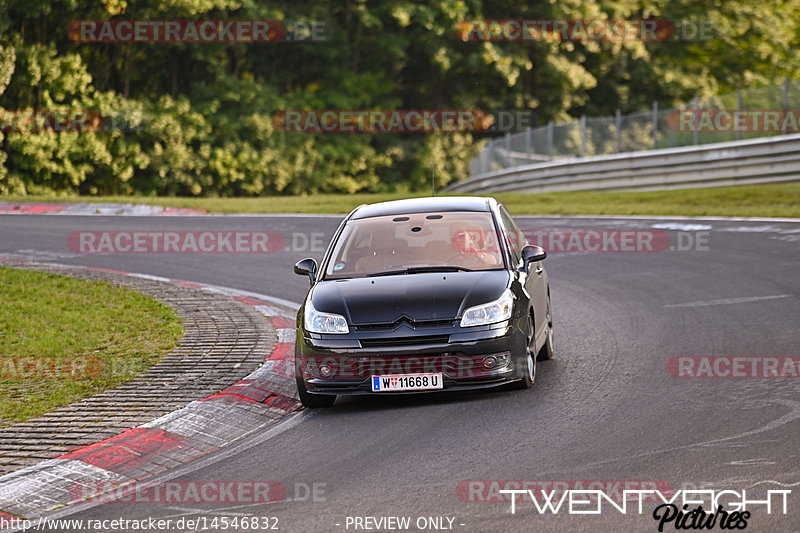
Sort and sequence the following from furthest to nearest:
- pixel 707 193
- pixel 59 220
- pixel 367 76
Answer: pixel 367 76, pixel 707 193, pixel 59 220

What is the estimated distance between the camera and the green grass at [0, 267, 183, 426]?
9.38 m

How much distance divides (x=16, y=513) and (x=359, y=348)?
2.97 m

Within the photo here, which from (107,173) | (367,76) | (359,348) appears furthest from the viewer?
(367,76)

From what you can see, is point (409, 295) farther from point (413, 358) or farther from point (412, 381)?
point (412, 381)

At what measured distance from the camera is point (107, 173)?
45.2 m

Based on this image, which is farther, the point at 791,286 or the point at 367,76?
the point at 367,76

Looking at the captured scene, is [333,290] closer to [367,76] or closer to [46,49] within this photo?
[46,49]

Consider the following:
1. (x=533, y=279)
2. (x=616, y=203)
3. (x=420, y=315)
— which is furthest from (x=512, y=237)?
(x=616, y=203)

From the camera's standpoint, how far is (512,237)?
405 inches

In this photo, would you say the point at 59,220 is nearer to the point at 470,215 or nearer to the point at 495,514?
the point at 470,215

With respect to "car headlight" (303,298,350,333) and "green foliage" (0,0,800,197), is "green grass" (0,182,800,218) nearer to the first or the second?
"green foliage" (0,0,800,197)

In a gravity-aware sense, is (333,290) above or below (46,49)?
below

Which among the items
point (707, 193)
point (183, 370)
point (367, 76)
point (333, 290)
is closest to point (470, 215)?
point (333, 290)

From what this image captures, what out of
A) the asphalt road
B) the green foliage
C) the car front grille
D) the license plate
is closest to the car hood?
the car front grille
